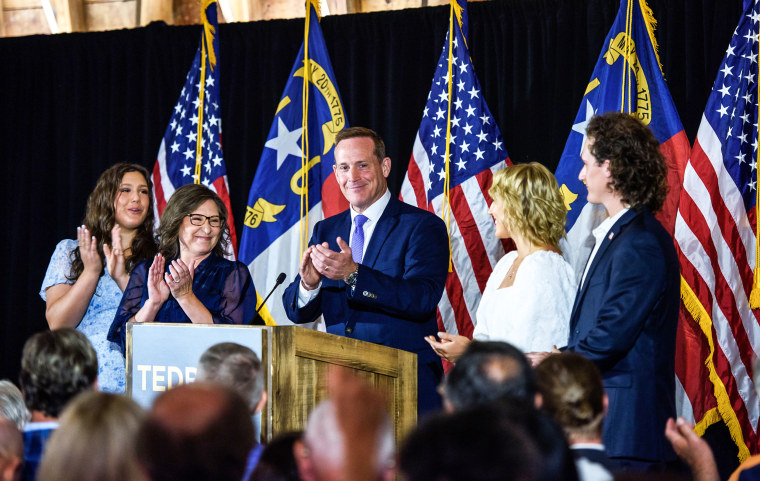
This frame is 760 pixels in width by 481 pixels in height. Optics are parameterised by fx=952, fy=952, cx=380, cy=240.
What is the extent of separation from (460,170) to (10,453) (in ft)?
12.6

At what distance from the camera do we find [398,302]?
139 inches

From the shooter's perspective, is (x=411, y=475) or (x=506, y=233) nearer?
(x=411, y=475)

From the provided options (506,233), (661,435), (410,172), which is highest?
(410,172)

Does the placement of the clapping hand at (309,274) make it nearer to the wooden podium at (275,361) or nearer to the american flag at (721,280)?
the wooden podium at (275,361)

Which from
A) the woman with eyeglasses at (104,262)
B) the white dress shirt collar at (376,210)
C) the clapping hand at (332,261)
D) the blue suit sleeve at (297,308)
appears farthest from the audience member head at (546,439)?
the woman with eyeglasses at (104,262)

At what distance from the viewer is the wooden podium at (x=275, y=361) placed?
2744mm

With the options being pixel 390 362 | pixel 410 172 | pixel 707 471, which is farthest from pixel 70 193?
pixel 707 471

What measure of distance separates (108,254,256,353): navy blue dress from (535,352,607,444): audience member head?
1947mm

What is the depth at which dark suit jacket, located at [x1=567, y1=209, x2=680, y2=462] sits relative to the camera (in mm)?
2889

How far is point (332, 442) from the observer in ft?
4.32

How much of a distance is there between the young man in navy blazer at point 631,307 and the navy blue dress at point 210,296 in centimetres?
144

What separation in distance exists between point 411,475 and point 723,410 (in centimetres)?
416

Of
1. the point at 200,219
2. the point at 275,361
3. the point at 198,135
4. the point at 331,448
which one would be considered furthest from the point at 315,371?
the point at 198,135

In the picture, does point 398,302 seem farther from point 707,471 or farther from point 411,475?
point 411,475
